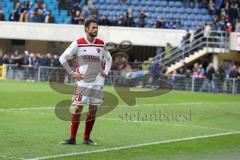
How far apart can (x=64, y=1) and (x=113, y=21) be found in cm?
436

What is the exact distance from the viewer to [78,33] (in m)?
40.1

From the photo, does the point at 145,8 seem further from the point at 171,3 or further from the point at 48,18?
the point at 48,18

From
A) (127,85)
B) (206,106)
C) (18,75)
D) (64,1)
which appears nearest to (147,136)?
(206,106)

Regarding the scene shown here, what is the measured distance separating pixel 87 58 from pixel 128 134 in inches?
90.6

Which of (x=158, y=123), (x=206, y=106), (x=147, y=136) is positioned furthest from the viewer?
(x=206, y=106)

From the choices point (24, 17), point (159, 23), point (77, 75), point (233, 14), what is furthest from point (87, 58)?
point (24, 17)

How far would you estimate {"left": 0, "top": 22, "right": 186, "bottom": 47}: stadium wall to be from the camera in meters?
38.2

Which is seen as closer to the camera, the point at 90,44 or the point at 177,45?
the point at 90,44

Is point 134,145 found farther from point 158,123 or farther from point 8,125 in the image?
point 158,123

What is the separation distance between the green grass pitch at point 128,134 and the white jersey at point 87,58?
1.11 meters

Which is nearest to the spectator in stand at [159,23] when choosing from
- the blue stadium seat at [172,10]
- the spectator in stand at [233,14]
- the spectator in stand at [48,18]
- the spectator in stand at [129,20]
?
the spectator in stand at [129,20]

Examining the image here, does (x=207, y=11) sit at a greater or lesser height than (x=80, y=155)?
greater

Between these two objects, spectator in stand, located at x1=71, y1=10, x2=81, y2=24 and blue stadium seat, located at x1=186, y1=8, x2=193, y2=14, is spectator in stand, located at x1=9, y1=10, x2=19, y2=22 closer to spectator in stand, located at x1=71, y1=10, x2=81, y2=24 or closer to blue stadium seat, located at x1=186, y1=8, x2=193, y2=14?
spectator in stand, located at x1=71, y1=10, x2=81, y2=24

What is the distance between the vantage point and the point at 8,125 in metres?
13.6
